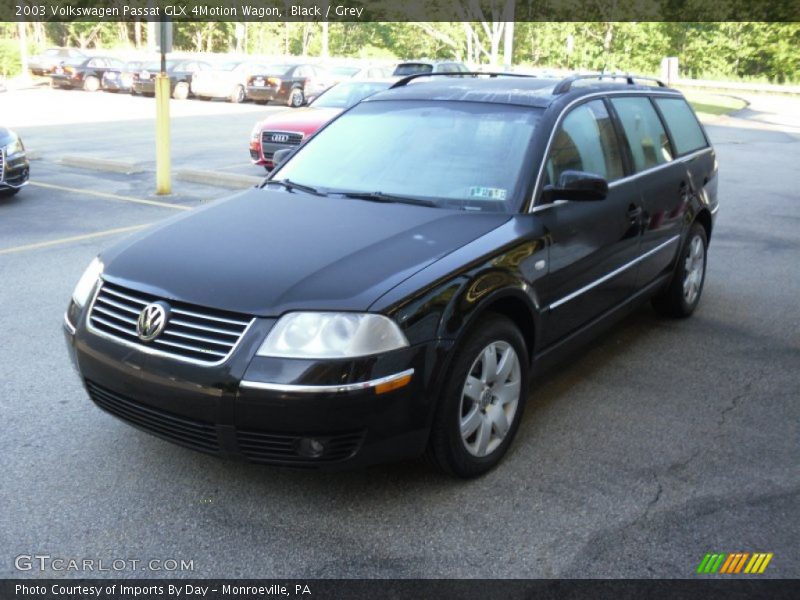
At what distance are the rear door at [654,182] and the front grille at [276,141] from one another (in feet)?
24.9

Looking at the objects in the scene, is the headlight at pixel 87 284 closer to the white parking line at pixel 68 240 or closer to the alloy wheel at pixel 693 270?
the alloy wheel at pixel 693 270

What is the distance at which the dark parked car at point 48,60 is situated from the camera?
3597 centimetres

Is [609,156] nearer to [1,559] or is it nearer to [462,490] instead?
[462,490]

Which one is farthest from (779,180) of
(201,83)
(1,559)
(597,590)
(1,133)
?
(201,83)

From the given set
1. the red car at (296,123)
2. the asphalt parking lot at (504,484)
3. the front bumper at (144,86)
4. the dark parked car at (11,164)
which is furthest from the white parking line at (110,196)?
the front bumper at (144,86)

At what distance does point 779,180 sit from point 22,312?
1222cm

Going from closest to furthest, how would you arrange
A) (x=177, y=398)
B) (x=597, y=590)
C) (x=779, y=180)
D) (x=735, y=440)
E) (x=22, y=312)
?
(x=597, y=590) → (x=177, y=398) → (x=735, y=440) → (x=22, y=312) → (x=779, y=180)

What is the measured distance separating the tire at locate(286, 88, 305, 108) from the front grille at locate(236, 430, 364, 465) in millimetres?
25951

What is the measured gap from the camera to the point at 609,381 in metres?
5.20

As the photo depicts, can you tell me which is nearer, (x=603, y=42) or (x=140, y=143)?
(x=140, y=143)

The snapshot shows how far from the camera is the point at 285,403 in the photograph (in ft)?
10.6

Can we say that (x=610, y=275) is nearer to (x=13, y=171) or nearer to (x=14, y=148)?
(x=13, y=171)

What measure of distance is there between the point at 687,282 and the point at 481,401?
3119mm

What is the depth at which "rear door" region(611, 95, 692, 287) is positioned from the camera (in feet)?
17.7
